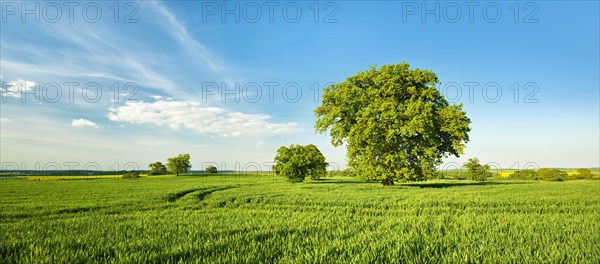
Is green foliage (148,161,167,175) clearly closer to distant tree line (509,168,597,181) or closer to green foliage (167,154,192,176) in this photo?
green foliage (167,154,192,176)

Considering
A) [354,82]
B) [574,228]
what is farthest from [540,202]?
[354,82]

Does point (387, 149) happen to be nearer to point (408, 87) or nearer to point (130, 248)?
point (408, 87)

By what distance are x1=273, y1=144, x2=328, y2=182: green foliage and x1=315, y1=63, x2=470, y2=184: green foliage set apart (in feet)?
82.2

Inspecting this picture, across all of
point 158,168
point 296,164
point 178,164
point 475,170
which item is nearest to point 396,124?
point 296,164

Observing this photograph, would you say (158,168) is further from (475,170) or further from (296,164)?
(475,170)

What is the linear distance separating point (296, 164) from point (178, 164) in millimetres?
76658

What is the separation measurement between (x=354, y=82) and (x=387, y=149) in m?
8.06

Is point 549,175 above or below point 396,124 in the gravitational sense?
below

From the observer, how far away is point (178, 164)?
372 feet

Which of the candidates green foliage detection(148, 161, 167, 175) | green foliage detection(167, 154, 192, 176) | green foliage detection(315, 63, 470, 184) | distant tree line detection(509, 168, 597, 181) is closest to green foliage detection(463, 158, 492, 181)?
distant tree line detection(509, 168, 597, 181)

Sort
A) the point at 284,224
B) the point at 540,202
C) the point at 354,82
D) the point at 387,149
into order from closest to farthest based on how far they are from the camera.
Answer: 1. the point at 284,224
2. the point at 540,202
3. the point at 387,149
4. the point at 354,82

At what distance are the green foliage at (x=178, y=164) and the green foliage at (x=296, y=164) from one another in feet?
233

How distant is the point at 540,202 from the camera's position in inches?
618

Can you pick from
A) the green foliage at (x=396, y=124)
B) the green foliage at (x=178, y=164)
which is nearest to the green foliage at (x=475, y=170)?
the green foliage at (x=396, y=124)
